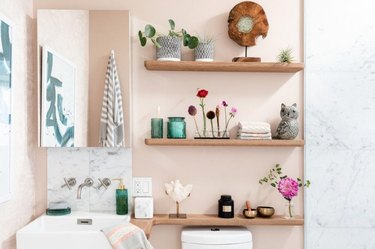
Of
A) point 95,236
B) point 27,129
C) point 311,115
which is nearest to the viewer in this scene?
point 95,236

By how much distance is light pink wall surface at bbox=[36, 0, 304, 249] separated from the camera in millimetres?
2865

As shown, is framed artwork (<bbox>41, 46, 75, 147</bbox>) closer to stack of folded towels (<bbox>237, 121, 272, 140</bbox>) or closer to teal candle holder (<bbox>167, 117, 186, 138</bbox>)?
teal candle holder (<bbox>167, 117, 186, 138</bbox>)

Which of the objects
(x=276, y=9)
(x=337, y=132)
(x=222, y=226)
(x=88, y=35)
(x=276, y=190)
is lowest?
(x=222, y=226)

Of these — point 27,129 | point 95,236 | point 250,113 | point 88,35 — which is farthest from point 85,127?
point 250,113

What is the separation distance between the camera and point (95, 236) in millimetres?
2314

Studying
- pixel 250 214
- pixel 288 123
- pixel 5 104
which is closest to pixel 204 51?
pixel 288 123

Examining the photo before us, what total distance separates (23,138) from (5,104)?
0.37 m

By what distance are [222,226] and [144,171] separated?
590 millimetres

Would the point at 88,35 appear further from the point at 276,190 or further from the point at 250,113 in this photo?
the point at 276,190

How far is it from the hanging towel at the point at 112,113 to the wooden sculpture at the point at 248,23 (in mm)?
759

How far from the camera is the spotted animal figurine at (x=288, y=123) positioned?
2.74 m

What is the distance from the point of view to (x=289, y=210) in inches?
109

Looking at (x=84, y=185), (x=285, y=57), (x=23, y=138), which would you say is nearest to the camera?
(x=23, y=138)

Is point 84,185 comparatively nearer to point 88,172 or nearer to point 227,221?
point 88,172
